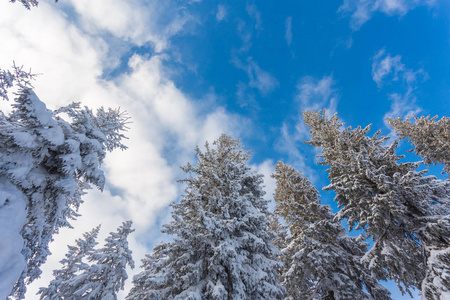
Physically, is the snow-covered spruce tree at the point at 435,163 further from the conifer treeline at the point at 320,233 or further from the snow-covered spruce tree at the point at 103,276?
the snow-covered spruce tree at the point at 103,276

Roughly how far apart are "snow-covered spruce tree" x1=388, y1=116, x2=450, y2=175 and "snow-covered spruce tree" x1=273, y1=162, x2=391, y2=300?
879cm

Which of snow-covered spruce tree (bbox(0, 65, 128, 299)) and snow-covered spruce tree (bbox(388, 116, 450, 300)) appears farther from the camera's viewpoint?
snow-covered spruce tree (bbox(388, 116, 450, 300))

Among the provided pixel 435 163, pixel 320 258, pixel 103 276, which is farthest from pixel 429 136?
pixel 103 276

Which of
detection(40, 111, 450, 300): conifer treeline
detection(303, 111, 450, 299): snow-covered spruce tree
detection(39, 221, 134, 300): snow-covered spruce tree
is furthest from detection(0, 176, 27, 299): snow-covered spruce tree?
detection(303, 111, 450, 299): snow-covered spruce tree

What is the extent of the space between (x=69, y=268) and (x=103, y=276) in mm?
8266

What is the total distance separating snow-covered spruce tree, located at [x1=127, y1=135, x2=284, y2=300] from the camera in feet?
25.8

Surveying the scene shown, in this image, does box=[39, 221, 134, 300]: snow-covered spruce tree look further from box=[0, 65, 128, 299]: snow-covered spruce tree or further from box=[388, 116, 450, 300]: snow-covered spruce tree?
box=[388, 116, 450, 300]: snow-covered spruce tree

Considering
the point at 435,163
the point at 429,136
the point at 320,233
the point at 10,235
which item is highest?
the point at 429,136

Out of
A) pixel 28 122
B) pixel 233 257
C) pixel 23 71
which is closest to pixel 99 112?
pixel 23 71

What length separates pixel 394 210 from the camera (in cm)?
945

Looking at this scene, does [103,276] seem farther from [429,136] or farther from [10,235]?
[429,136]

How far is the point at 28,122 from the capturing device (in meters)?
7.06

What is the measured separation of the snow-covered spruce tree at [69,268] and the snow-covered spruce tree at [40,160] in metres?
7.32

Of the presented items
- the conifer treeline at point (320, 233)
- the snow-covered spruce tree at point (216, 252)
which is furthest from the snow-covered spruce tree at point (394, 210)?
the snow-covered spruce tree at point (216, 252)
